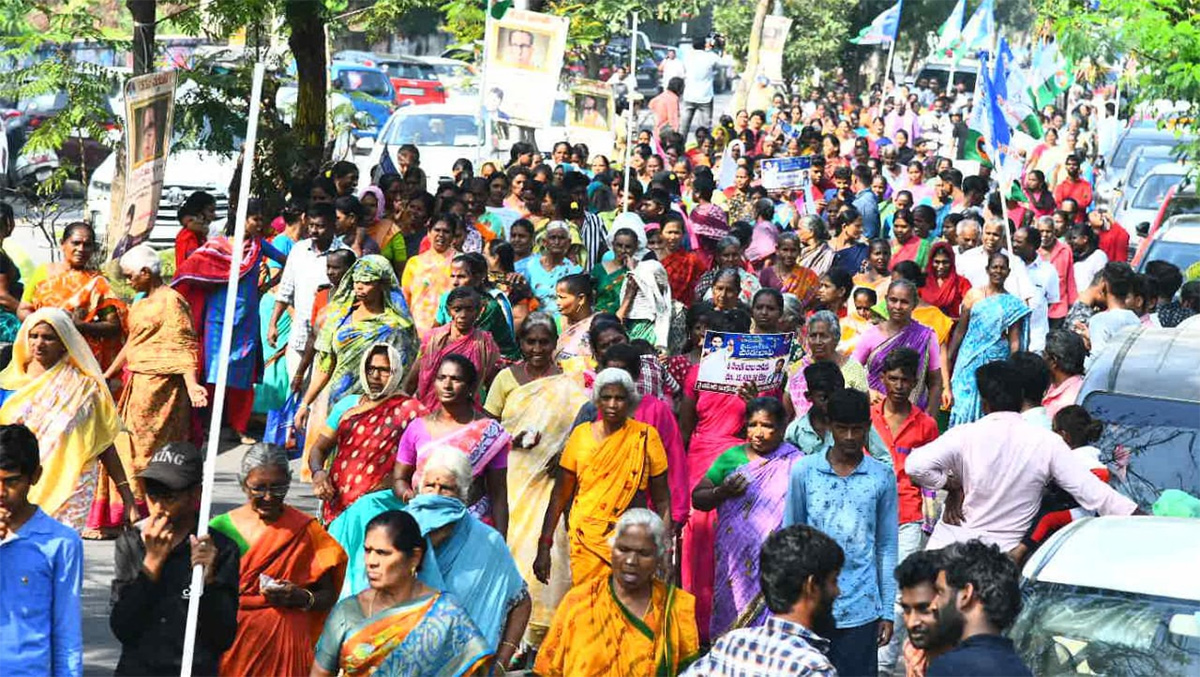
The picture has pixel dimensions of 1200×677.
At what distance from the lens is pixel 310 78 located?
17.7 m

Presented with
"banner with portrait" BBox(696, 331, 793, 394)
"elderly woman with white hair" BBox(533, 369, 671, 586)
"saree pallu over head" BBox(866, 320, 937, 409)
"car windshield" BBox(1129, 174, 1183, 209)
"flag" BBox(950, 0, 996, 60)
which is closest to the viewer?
"elderly woman with white hair" BBox(533, 369, 671, 586)

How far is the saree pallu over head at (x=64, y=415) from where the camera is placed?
936 centimetres

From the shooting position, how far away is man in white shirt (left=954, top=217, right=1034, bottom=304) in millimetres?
14250

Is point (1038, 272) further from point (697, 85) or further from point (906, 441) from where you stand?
point (697, 85)

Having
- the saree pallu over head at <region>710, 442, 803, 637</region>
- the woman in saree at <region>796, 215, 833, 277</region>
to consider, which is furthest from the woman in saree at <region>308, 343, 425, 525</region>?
the woman in saree at <region>796, 215, 833, 277</region>

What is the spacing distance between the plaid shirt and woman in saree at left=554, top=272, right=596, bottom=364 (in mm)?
5356

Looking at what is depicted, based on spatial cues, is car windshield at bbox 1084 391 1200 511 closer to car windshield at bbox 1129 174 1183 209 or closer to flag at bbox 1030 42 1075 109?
flag at bbox 1030 42 1075 109

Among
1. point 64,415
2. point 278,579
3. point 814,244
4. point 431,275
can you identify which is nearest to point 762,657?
point 278,579

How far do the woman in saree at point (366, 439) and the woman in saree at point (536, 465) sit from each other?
731 millimetres

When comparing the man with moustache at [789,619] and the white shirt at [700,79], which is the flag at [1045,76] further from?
the man with moustache at [789,619]

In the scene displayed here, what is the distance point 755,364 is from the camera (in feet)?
32.6

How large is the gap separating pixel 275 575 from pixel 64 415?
3.07m

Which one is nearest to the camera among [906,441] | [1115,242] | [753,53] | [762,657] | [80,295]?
[762,657]

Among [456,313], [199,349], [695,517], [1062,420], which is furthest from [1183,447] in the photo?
[199,349]
